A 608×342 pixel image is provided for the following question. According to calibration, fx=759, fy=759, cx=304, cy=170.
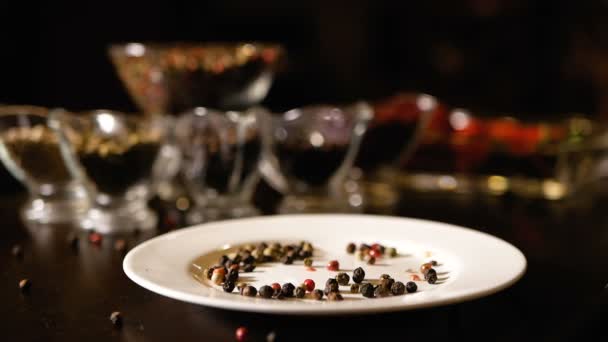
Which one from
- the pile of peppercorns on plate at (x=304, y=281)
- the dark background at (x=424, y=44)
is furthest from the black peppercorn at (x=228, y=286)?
the dark background at (x=424, y=44)

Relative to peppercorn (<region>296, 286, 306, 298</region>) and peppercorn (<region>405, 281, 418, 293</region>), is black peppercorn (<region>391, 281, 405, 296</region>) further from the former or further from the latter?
peppercorn (<region>296, 286, 306, 298</region>)

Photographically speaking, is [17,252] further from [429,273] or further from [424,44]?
[424,44]

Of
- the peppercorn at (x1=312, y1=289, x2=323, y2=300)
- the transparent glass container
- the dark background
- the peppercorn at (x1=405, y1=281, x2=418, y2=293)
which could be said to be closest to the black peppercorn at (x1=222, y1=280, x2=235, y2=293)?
the peppercorn at (x1=312, y1=289, x2=323, y2=300)

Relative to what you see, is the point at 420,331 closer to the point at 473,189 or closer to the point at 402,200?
the point at 402,200

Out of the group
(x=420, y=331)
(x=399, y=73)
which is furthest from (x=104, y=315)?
(x=399, y=73)

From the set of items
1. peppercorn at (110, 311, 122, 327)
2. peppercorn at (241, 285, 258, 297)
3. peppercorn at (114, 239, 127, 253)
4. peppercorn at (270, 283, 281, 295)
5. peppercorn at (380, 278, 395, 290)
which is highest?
peppercorn at (110, 311, 122, 327)

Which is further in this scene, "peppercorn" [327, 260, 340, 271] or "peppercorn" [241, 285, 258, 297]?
"peppercorn" [327, 260, 340, 271]

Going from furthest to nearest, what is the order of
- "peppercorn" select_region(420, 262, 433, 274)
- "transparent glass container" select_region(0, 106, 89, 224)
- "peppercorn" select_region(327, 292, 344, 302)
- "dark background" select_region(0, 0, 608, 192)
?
"dark background" select_region(0, 0, 608, 192) < "transparent glass container" select_region(0, 106, 89, 224) < "peppercorn" select_region(420, 262, 433, 274) < "peppercorn" select_region(327, 292, 344, 302)
